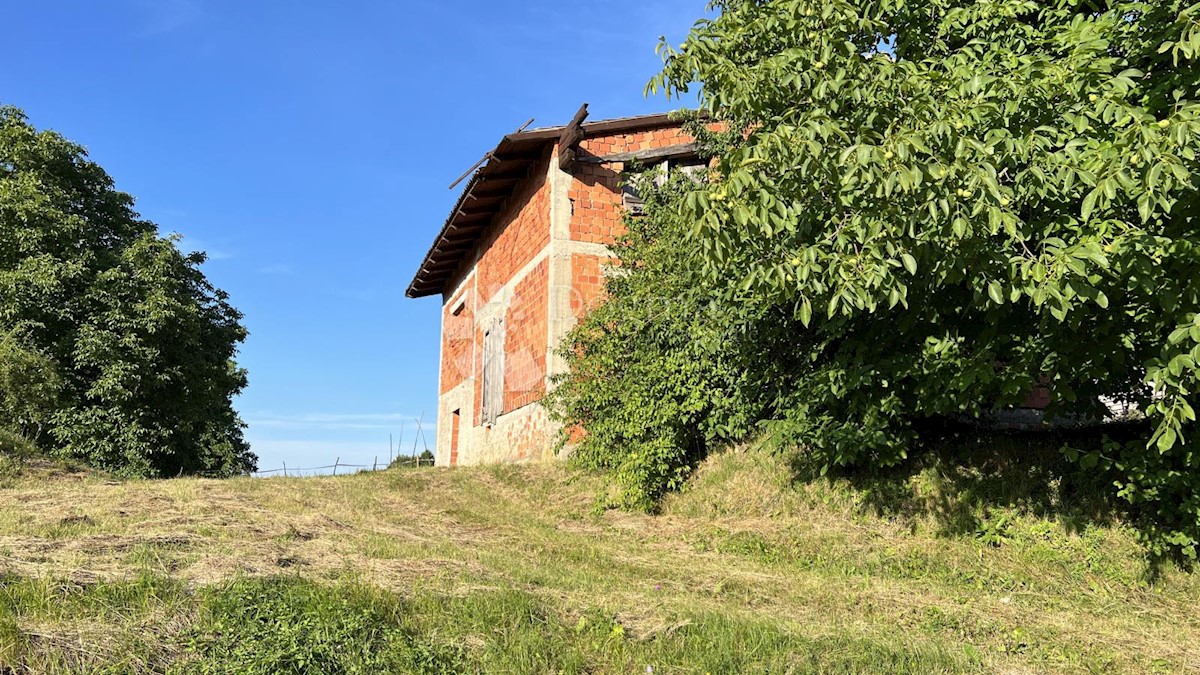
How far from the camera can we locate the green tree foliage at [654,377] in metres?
10.2

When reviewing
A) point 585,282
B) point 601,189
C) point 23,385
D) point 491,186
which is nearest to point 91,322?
point 23,385

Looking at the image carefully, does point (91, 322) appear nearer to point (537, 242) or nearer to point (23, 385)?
point (23, 385)

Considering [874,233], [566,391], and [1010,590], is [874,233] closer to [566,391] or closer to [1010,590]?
[1010,590]

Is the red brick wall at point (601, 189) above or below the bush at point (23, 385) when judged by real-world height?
above

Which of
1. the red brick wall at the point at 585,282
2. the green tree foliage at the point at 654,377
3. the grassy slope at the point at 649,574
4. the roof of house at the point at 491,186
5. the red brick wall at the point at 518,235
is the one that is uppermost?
the roof of house at the point at 491,186

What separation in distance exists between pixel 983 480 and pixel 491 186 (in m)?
10.8

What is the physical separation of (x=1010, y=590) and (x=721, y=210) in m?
4.93

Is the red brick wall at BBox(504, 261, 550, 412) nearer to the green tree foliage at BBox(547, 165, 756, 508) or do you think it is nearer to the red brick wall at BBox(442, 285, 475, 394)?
the green tree foliage at BBox(547, 165, 756, 508)

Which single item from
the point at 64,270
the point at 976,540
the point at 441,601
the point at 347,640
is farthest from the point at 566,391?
the point at 64,270

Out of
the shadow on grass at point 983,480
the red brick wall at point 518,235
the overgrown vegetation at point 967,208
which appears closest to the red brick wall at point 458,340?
the red brick wall at point 518,235

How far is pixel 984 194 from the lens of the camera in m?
4.21

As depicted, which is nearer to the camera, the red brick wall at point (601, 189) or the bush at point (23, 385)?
the red brick wall at point (601, 189)

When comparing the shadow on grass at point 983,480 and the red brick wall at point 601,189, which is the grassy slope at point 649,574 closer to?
the shadow on grass at point 983,480

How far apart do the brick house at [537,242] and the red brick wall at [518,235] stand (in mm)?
21
